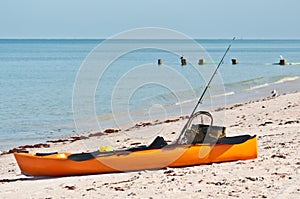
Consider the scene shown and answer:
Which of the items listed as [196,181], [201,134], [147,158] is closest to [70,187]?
[147,158]

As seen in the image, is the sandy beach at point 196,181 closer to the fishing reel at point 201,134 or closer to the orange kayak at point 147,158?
the orange kayak at point 147,158

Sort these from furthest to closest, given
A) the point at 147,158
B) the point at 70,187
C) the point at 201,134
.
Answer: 1. the point at 201,134
2. the point at 147,158
3. the point at 70,187

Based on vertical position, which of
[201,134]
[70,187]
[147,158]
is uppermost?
[201,134]

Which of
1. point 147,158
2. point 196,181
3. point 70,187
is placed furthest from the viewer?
point 147,158

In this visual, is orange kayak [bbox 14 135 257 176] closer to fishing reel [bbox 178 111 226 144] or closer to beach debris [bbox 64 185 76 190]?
fishing reel [bbox 178 111 226 144]

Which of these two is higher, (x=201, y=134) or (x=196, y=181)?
(x=201, y=134)

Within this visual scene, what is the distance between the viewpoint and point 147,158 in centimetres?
1123

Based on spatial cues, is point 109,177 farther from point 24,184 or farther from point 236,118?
point 236,118

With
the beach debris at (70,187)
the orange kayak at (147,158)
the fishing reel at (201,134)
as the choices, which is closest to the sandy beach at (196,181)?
the beach debris at (70,187)

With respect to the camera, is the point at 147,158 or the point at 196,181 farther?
the point at 147,158

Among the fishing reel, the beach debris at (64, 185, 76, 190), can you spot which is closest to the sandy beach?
the beach debris at (64, 185, 76, 190)

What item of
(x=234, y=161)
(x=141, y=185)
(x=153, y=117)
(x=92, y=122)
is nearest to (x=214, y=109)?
(x=153, y=117)

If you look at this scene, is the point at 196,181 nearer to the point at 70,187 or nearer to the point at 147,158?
the point at 147,158

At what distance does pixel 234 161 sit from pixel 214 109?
14072 mm
